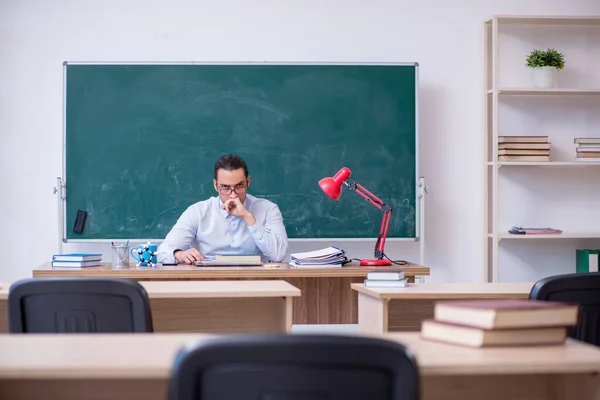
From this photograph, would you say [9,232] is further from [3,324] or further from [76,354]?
[76,354]

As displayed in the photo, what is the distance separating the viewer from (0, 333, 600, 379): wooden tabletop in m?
1.40

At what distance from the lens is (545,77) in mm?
5371

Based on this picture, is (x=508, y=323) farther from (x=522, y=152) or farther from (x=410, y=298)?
(x=522, y=152)

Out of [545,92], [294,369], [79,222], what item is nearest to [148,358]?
[294,369]

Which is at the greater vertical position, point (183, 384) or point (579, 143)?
point (579, 143)

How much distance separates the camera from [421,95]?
5500 mm

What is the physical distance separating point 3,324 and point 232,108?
2.50 metres

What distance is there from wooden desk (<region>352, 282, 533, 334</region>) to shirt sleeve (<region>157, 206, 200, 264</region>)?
1.51 metres

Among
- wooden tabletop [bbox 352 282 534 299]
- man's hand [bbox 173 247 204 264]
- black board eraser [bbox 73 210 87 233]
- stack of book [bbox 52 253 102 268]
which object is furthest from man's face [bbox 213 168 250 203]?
wooden tabletop [bbox 352 282 534 299]

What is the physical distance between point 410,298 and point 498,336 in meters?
1.36

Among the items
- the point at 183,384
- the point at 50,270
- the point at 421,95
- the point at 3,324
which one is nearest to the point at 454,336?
the point at 183,384

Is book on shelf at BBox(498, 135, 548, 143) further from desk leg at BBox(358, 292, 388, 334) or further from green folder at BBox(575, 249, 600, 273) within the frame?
desk leg at BBox(358, 292, 388, 334)

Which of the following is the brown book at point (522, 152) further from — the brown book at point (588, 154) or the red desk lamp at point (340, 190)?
the red desk lamp at point (340, 190)

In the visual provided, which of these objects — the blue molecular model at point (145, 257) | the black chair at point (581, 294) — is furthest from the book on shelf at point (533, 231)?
the black chair at point (581, 294)
